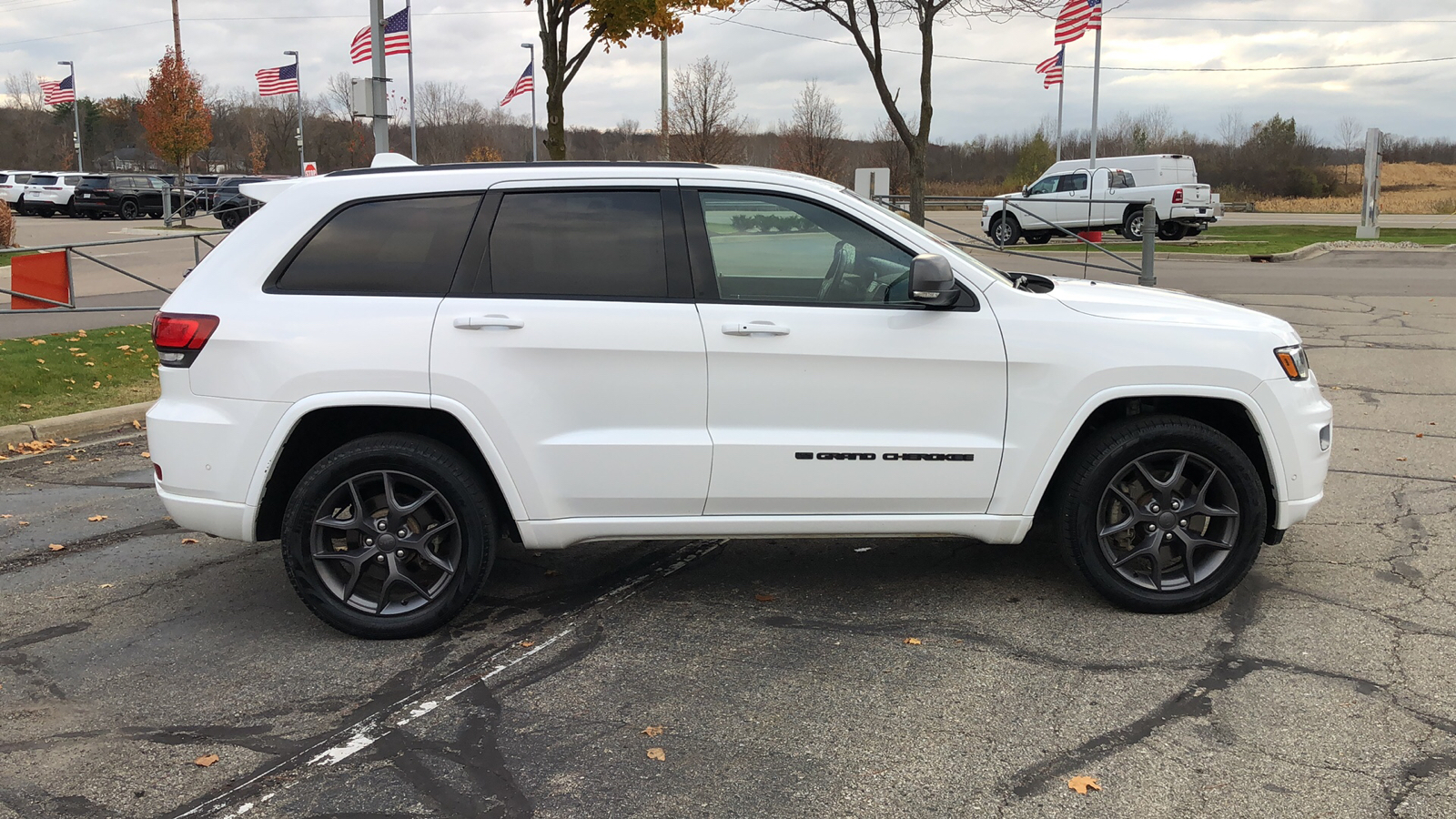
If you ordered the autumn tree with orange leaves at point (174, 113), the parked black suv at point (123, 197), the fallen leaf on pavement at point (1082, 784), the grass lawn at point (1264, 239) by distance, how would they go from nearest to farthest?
the fallen leaf on pavement at point (1082, 784), the grass lawn at point (1264, 239), the autumn tree with orange leaves at point (174, 113), the parked black suv at point (123, 197)

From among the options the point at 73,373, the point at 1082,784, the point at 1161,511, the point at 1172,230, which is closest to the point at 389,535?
the point at 1082,784

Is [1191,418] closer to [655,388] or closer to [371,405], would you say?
[655,388]

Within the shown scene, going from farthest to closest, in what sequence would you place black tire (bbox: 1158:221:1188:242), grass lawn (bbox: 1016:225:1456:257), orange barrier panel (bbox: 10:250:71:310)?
black tire (bbox: 1158:221:1188:242), grass lawn (bbox: 1016:225:1456:257), orange barrier panel (bbox: 10:250:71:310)

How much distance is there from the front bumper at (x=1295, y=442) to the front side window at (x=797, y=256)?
1543mm

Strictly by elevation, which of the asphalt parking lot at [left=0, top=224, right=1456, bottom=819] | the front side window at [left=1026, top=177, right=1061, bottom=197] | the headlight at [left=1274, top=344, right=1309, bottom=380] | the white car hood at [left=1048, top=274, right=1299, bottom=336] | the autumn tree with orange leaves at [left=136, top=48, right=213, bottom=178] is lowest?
the asphalt parking lot at [left=0, top=224, right=1456, bottom=819]

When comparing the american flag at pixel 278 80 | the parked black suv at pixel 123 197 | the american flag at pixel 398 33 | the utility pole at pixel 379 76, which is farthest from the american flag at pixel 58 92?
the utility pole at pixel 379 76

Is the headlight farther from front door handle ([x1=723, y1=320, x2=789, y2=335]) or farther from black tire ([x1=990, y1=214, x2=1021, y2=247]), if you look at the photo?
black tire ([x1=990, y1=214, x2=1021, y2=247])

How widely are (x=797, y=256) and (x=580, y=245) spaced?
89 cm

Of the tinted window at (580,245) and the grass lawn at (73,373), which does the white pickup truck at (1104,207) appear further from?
the tinted window at (580,245)

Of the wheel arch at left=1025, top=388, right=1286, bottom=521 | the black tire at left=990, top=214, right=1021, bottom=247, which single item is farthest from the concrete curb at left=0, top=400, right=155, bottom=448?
the black tire at left=990, top=214, right=1021, bottom=247

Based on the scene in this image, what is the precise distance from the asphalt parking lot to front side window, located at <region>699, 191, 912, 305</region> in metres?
1.34

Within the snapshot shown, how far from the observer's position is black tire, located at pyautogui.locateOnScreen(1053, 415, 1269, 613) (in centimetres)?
452

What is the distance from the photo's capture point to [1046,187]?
101 ft

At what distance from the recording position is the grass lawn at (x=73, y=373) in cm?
900
